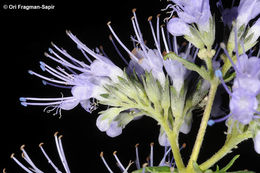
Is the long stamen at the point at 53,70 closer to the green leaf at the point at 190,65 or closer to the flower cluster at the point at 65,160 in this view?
the flower cluster at the point at 65,160

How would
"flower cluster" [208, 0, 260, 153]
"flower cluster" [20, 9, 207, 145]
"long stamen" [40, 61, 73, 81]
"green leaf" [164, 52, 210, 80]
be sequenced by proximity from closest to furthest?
"flower cluster" [208, 0, 260, 153]
"green leaf" [164, 52, 210, 80]
"flower cluster" [20, 9, 207, 145]
"long stamen" [40, 61, 73, 81]

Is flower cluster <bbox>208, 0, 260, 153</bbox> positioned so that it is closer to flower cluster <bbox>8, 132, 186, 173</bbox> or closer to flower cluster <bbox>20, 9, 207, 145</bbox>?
flower cluster <bbox>20, 9, 207, 145</bbox>

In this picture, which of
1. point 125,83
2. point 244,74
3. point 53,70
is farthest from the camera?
point 53,70

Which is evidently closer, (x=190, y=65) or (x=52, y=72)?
(x=190, y=65)

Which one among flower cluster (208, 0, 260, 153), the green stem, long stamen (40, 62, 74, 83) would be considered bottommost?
the green stem

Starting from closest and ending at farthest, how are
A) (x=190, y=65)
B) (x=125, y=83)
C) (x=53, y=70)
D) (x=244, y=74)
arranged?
(x=244, y=74), (x=190, y=65), (x=125, y=83), (x=53, y=70)

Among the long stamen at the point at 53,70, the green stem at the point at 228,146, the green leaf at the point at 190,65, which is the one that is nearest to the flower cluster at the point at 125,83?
the long stamen at the point at 53,70

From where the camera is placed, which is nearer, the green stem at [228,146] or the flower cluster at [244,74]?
the flower cluster at [244,74]

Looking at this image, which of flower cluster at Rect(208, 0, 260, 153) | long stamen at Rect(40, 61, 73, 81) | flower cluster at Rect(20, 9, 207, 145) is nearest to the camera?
flower cluster at Rect(208, 0, 260, 153)

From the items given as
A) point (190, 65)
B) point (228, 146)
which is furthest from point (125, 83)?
point (228, 146)

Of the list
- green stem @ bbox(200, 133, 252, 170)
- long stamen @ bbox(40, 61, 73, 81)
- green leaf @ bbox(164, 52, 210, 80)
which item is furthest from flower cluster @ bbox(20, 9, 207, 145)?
green stem @ bbox(200, 133, 252, 170)

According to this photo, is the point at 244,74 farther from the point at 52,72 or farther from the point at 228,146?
the point at 52,72

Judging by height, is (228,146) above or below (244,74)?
below
